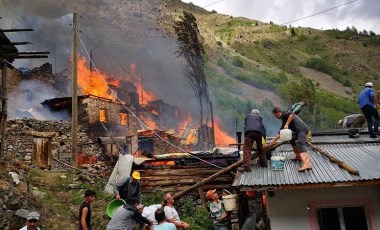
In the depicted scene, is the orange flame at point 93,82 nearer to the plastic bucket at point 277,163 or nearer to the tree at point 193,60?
the tree at point 193,60

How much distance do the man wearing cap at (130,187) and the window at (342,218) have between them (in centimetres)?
510

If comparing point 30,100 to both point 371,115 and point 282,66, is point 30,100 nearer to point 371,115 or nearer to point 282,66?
point 371,115

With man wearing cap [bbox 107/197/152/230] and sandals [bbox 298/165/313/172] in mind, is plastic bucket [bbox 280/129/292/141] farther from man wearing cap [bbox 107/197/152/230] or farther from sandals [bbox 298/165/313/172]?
man wearing cap [bbox 107/197/152/230]

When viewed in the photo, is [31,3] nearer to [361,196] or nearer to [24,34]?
[24,34]

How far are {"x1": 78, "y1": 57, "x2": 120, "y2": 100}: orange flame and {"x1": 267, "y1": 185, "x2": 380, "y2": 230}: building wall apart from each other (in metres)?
32.6

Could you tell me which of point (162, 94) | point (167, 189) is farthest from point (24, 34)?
point (167, 189)

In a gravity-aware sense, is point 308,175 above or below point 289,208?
above

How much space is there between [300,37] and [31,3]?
6538 centimetres

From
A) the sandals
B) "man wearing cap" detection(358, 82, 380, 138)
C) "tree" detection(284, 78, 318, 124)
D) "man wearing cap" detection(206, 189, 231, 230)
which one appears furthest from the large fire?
the sandals

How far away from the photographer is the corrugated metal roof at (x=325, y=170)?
7949 millimetres

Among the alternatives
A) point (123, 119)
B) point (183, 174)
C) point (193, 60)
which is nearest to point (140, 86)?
point (193, 60)

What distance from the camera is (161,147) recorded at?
3322cm

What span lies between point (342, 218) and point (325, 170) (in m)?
1.19

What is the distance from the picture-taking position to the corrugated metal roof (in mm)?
7949
